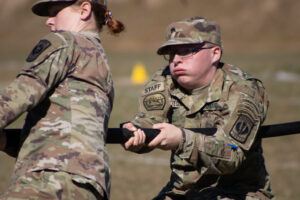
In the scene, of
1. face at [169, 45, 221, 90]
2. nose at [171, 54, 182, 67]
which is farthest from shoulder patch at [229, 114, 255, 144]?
nose at [171, 54, 182, 67]

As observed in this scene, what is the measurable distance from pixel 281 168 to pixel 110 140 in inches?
250

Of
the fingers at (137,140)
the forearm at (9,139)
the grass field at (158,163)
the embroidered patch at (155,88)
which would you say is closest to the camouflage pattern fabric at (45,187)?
the forearm at (9,139)

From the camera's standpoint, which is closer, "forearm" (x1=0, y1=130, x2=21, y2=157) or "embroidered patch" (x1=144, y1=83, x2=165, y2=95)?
"forearm" (x1=0, y1=130, x2=21, y2=157)

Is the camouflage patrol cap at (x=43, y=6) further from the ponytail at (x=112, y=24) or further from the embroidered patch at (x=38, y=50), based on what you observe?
the embroidered patch at (x=38, y=50)

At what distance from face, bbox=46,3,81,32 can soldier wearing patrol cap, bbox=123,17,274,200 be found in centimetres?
59

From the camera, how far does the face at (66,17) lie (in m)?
2.79

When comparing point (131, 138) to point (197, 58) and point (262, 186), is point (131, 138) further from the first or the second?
point (262, 186)

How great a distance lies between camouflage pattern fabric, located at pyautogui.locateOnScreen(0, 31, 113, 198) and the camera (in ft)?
8.21

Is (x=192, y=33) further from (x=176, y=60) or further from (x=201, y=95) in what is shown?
(x=201, y=95)

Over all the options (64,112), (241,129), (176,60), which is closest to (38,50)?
(64,112)

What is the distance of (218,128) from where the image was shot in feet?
10.5

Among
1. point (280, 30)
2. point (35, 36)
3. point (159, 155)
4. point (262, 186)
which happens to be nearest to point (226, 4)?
point (280, 30)

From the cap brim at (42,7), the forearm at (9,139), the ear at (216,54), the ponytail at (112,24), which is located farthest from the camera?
the ear at (216,54)

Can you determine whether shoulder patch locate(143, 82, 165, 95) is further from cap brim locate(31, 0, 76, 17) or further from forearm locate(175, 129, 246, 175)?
cap brim locate(31, 0, 76, 17)
